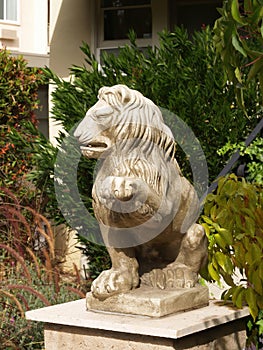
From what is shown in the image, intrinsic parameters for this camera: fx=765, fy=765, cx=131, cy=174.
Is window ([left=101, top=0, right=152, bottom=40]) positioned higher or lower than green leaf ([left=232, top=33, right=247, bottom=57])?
higher

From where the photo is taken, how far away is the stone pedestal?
12.3 feet

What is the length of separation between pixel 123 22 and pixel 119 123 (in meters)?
6.35

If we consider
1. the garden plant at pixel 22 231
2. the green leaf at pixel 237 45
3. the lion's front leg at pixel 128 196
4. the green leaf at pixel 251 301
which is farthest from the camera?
the garden plant at pixel 22 231

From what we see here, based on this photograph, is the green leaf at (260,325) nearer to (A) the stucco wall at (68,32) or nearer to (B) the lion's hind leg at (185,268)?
(B) the lion's hind leg at (185,268)

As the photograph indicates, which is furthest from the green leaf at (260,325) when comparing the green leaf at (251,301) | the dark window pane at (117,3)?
the dark window pane at (117,3)

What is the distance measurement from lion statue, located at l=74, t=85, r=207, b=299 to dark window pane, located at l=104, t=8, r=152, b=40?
5968mm

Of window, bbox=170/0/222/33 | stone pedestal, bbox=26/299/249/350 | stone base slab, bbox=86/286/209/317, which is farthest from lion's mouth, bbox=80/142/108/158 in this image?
window, bbox=170/0/222/33

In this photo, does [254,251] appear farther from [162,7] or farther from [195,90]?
[162,7]

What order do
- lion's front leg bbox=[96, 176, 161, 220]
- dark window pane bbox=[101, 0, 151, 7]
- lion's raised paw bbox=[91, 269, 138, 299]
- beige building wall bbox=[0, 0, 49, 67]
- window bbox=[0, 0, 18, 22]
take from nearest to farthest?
lion's front leg bbox=[96, 176, 161, 220]
lion's raised paw bbox=[91, 269, 138, 299]
dark window pane bbox=[101, 0, 151, 7]
beige building wall bbox=[0, 0, 49, 67]
window bbox=[0, 0, 18, 22]

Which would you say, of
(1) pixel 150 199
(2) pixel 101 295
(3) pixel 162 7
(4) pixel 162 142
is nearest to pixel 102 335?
(2) pixel 101 295

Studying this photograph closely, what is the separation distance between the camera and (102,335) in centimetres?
396

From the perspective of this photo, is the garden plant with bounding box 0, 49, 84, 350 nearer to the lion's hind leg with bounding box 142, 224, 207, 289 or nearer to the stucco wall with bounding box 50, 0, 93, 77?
the stucco wall with bounding box 50, 0, 93, 77

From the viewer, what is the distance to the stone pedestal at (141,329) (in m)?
3.76

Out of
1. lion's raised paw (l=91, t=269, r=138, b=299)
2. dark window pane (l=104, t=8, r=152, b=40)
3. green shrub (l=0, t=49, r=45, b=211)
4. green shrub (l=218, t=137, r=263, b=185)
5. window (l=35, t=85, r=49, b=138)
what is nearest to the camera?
lion's raised paw (l=91, t=269, r=138, b=299)
